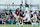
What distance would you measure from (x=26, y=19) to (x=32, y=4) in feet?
1.57

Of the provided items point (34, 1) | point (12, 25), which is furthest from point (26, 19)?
point (34, 1)

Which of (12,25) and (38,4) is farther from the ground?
(38,4)

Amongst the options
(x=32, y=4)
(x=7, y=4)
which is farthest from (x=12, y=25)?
(x=32, y=4)

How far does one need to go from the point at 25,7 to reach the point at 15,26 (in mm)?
624

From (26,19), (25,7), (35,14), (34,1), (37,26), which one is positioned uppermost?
(34,1)

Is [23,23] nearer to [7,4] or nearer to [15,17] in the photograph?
[15,17]

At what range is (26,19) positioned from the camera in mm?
2188

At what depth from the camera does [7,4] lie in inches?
86.7

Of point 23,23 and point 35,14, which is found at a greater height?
point 35,14

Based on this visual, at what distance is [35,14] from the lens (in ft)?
7.25

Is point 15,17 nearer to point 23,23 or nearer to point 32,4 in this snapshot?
point 23,23

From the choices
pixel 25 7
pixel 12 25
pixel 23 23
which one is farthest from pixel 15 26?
pixel 25 7

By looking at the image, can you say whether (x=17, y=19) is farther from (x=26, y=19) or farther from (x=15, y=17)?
(x=26, y=19)

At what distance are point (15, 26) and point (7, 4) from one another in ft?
2.24
